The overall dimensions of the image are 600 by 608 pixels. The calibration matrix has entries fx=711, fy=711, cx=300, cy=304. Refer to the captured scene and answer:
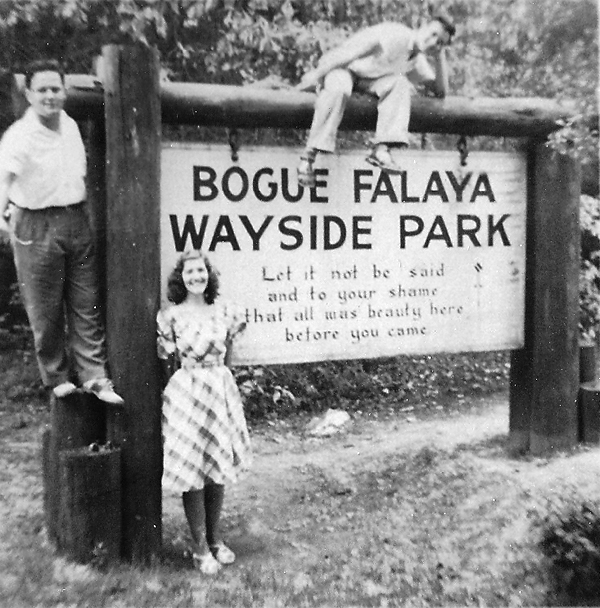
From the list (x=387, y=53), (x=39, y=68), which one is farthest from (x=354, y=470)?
(x=39, y=68)

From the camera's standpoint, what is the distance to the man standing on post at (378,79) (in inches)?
140

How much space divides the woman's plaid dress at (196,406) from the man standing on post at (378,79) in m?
0.99

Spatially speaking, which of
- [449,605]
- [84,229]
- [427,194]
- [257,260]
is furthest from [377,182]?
[449,605]

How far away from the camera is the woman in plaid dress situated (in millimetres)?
3189

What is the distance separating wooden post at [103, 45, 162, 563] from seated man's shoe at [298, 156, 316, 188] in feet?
2.41

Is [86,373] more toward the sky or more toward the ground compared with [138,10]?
more toward the ground

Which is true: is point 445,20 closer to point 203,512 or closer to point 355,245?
point 355,245

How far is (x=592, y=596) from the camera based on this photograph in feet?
10.5

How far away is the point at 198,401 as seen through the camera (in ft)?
10.5

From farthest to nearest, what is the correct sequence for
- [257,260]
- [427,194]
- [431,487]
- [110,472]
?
[431,487], [427,194], [257,260], [110,472]

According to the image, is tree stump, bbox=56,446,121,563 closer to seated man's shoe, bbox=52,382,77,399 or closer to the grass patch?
the grass patch

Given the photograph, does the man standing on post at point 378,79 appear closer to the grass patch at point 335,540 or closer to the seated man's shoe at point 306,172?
the seated man's shoe at point 306,172

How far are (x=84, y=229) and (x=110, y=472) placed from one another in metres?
1.09

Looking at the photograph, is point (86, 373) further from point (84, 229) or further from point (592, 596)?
point (592, 596)
